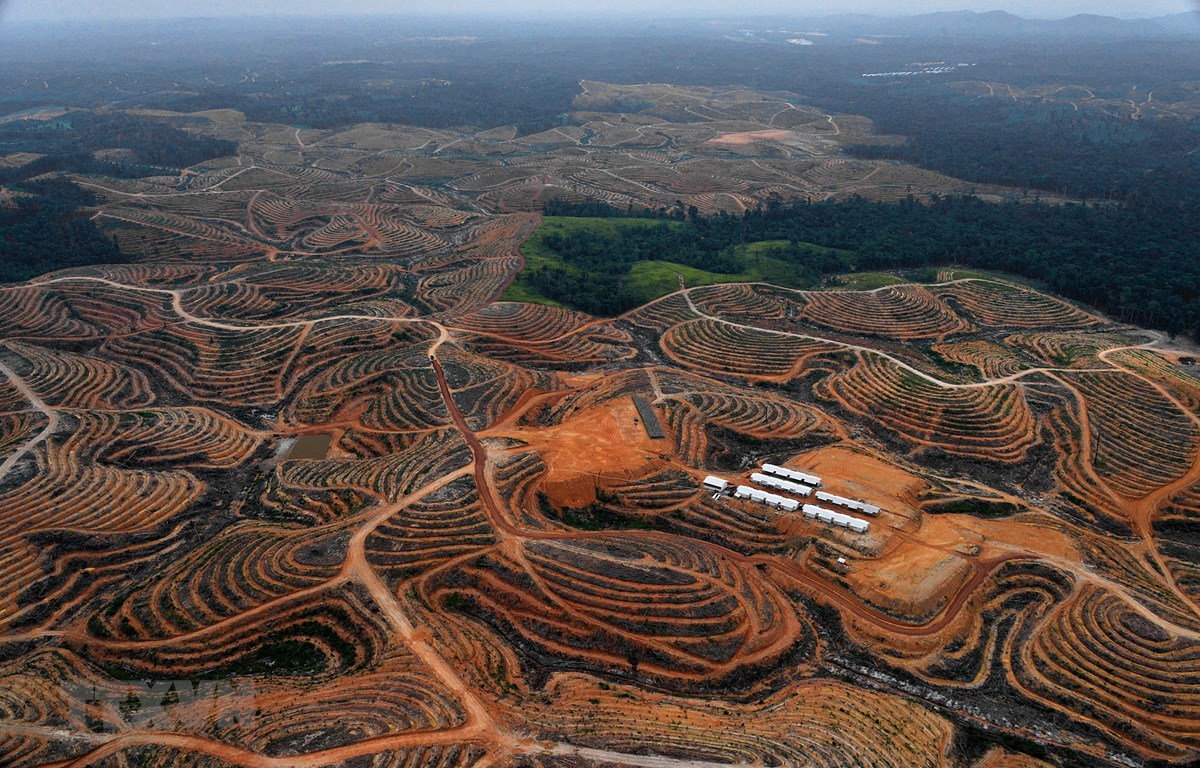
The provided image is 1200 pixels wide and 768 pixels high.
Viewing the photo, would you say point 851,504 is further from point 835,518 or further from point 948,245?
point 948,245

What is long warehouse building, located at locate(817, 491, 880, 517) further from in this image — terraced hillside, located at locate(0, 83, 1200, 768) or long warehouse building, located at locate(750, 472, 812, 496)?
terraced hillside, located at locate(0, 83, 1200, 768)

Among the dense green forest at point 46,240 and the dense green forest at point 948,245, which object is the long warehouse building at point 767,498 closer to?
the dense green forest at point 948,245

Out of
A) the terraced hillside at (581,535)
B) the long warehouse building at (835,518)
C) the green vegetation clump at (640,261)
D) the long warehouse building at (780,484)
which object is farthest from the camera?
the green vegetation clump at (640,261)

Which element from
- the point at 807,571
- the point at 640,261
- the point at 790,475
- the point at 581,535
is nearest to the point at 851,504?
the point at 790,475

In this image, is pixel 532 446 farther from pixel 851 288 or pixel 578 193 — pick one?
pixel 578 193

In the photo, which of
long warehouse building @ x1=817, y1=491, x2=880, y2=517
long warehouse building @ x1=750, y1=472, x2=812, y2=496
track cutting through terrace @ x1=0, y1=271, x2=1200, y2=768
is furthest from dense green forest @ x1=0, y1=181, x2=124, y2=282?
long warehouse building @ x1=817, y1=491, x2=880, y2=517

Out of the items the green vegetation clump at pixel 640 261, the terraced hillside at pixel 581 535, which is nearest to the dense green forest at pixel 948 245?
the green vegetation clump at pixel 640 261

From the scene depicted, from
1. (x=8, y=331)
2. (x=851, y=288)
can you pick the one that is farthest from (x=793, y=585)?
(x=8, y=331)

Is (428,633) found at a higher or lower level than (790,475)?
lower
